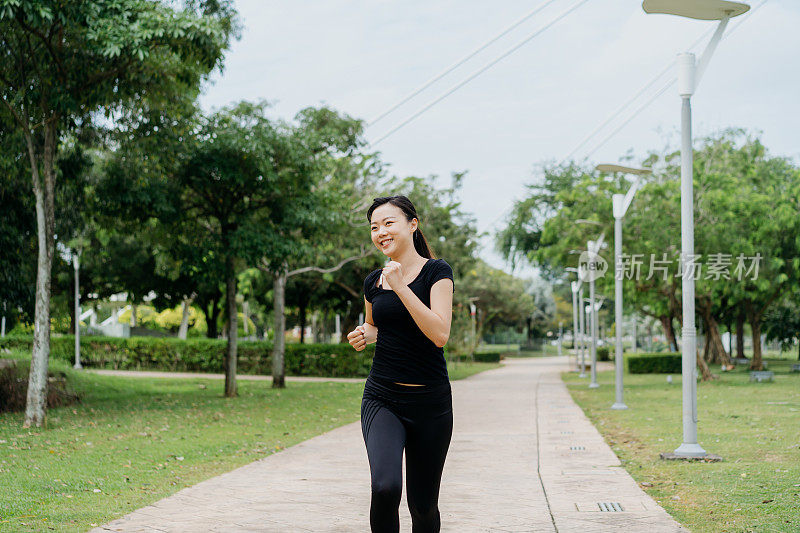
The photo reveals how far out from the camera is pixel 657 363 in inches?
1341

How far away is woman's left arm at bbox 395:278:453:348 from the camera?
10.7 feet

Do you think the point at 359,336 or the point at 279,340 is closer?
the point at 359,336

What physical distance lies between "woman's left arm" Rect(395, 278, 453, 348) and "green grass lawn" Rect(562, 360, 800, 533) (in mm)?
3129

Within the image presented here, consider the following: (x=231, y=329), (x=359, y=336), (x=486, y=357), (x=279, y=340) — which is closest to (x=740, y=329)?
(x=486, y=357)

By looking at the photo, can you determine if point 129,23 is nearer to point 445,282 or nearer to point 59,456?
point 59,456

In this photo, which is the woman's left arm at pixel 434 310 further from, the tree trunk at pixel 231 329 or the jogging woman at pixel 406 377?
the tree trunk at pixel 231 329

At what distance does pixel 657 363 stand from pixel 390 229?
32.5 m

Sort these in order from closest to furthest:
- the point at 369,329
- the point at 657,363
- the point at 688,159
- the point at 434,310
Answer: the point at 434,310 < the point at 369,329 < the point at 688,159 < the point at 657,363

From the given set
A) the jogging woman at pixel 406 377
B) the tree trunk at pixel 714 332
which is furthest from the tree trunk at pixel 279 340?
the jogging woman at pixel 406 377

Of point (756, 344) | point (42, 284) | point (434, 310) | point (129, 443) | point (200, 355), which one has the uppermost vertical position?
point (42, 284)

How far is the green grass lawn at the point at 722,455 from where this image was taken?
5.98m

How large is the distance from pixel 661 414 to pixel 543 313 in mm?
60298

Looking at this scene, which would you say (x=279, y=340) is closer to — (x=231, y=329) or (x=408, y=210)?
(x=231, y=329)

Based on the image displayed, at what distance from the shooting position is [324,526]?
5.60m
